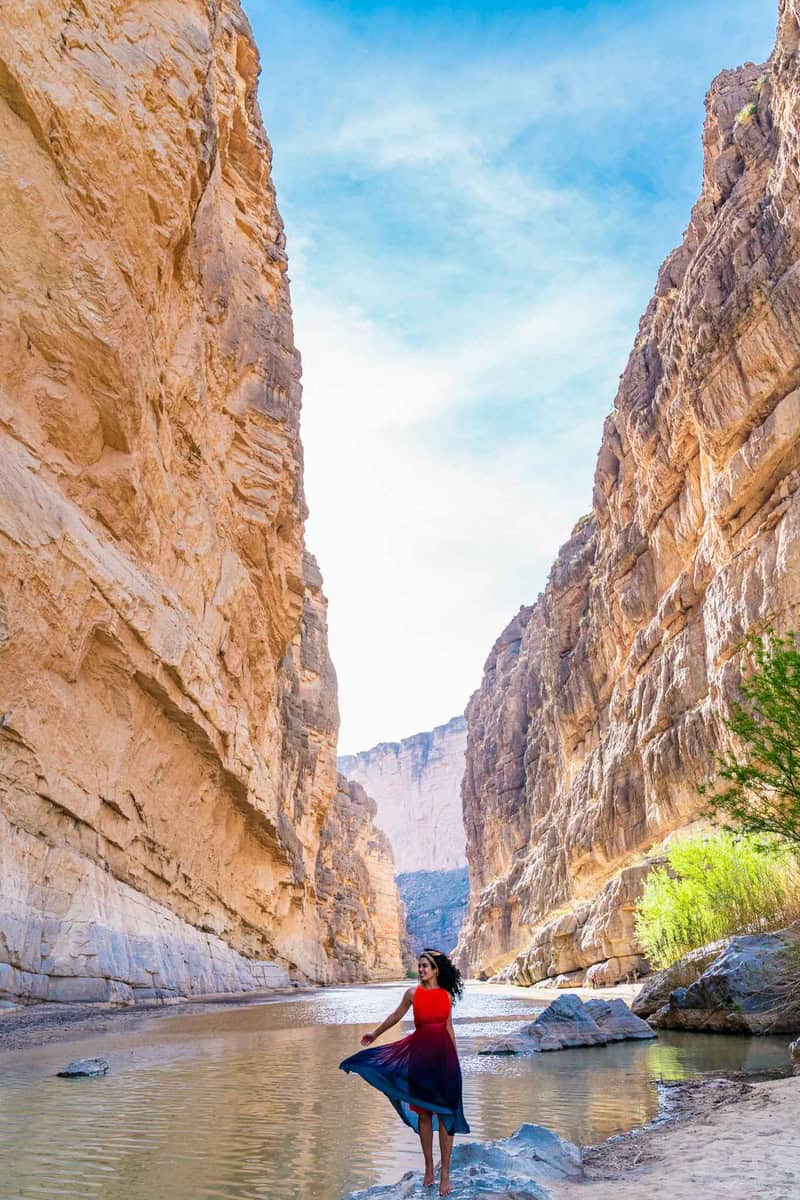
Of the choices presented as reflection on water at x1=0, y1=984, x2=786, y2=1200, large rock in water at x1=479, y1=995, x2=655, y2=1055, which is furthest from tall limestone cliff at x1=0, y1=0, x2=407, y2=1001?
large rock in water at x1=479, y1=995, x2=655, y2=1055

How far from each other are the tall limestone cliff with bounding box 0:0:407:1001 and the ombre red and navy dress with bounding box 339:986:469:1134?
12064 mm

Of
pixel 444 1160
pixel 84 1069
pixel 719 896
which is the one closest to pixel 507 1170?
pixel 444 1160

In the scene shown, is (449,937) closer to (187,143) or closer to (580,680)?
(580,680)

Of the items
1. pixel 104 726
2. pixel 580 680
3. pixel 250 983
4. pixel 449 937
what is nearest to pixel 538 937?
pixel 250 983

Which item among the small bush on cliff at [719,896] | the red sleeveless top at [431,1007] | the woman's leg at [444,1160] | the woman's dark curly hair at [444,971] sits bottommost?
→ the woman's leg at [444,1160]

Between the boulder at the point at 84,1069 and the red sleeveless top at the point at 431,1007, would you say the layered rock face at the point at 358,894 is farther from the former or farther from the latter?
the red sleeveless top at the point at 431,1007

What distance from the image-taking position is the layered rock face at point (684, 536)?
34.5 metres

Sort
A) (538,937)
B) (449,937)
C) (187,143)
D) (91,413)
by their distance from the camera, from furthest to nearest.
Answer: (449,937)
(538,937)
(187,143)
(91,413)

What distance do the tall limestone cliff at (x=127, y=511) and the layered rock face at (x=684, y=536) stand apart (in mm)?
18323

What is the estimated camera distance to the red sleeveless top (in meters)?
5.18

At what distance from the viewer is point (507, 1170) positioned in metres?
4.95

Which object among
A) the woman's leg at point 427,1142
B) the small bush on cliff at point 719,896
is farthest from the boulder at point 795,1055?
the small bush on cliff at point 719,896

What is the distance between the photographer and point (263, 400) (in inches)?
1417

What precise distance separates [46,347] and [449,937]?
16592cm
